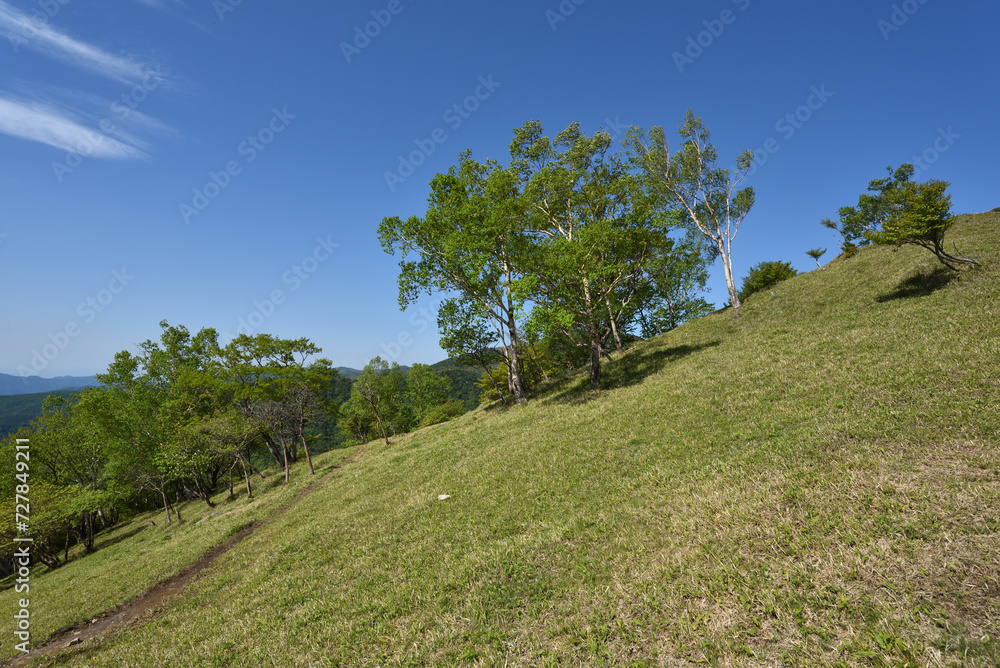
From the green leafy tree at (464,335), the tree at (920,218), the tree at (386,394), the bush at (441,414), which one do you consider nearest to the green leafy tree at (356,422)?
the tree at (386,394)

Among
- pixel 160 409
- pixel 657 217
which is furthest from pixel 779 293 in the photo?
pixel 160 409

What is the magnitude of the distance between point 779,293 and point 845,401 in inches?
1249

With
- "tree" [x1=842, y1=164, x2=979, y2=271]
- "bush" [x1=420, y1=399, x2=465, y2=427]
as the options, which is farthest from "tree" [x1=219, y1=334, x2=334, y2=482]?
"tree" [x1=842, y1=164, x2=979, y2=271]

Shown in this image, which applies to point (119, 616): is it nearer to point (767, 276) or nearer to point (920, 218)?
point (920, 218)

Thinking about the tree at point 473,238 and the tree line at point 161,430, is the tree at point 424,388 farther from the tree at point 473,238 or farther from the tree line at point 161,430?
the tree at point 473,238

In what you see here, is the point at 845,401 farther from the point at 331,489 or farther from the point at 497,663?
the point at 331,489

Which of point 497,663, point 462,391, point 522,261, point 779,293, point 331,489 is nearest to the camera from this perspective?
point 497,663

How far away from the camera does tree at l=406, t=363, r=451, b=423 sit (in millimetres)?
81000

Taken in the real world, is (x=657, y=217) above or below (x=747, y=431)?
above

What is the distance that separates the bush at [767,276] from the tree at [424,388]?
61703mm

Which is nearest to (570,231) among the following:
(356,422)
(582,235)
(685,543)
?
(582,235)

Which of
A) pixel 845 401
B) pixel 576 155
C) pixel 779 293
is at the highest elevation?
pixel 576 155

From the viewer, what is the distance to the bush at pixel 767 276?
200 ft

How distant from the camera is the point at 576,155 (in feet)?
103
